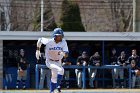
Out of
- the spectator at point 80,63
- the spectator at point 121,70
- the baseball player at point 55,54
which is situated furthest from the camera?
the spectator at point 121,70

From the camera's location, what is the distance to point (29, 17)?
137 feet

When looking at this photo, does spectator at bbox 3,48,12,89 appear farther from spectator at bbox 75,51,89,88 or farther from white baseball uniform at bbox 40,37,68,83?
white baseball uniform at bbox 40,37,68,83

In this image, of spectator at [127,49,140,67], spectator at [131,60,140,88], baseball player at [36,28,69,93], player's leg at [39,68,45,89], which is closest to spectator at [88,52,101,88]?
spectator at [127,49,140,67]

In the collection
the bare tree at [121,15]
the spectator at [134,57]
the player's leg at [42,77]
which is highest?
the bare tree at [121,15]

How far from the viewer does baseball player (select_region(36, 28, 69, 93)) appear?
49.5 feet

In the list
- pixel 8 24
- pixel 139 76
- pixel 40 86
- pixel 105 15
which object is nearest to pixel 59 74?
pixel 40 86

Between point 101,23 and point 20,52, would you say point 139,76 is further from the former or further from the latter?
point 101,23

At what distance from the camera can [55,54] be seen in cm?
1533

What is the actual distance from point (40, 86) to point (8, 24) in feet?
60.3

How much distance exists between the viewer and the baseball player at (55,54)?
49.5 ft

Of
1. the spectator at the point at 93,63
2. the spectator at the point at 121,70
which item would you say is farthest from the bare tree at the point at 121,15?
the spectator at the point at 93,63

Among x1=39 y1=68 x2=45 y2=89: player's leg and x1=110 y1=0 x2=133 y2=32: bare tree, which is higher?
x1=110 y1=0 x2=133 y2=32: bare tree

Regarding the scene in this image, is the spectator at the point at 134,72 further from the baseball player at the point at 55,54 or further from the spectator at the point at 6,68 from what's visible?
the baseball player at the point at 55,54

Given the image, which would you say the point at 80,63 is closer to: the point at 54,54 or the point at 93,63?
the point at 93,63
